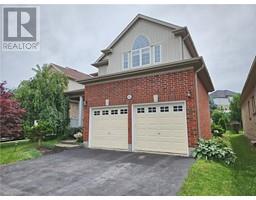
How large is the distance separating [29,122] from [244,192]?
480 inches

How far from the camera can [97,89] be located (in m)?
10.6

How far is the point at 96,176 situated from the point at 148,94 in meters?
4.69

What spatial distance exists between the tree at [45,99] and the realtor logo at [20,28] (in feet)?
14.2

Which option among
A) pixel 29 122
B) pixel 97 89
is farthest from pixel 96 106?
pixel 29 122

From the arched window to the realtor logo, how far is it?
202 inches

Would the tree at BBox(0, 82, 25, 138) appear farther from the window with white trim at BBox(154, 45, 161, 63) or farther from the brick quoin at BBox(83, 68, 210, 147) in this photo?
the window with white trim at BBox(154, 45, 161, 63)

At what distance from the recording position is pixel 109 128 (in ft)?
32.4

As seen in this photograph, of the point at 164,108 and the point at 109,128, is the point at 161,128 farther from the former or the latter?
the point at 109,128

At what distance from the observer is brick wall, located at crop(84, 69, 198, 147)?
7.80 m

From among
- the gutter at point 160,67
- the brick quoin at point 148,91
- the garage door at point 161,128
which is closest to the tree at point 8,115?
the brick quoin at point 148,91

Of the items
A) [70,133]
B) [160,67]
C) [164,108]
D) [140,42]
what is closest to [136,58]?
[140,42]

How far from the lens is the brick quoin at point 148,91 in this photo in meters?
7.79

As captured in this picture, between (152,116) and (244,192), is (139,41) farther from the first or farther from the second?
(244,192)

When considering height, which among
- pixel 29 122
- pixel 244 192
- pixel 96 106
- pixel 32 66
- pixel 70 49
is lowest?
pixel 244 192
